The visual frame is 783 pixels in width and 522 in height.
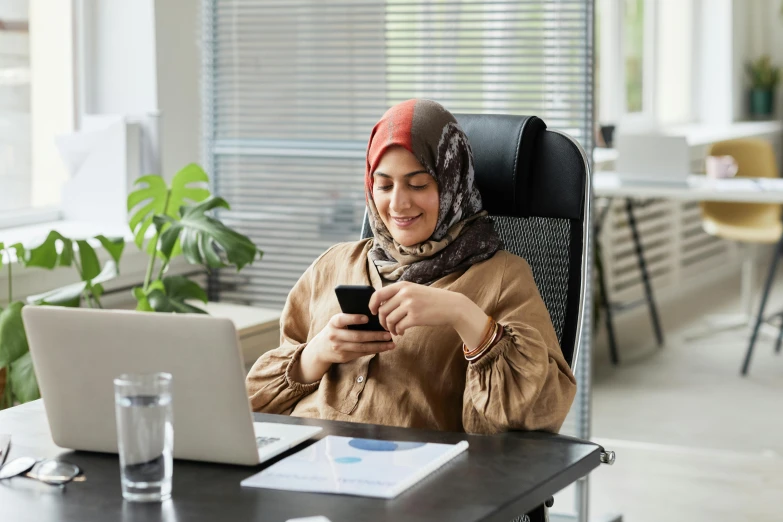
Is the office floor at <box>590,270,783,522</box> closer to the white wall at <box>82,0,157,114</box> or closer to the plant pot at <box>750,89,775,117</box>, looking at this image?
the white wall at <box>82,0,157,114</box>

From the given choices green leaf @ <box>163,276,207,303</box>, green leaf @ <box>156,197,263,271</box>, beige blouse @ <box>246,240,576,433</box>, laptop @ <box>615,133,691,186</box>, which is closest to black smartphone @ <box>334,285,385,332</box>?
beige blouse @ <box>246,240,576,433</box>

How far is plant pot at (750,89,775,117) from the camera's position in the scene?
24.7 feet

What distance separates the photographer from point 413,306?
155cm

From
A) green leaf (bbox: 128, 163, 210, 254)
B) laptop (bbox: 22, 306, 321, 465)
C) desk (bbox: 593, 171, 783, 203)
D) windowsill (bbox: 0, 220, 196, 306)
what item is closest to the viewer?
laptop (bbox: 22, 306, 321, 465)

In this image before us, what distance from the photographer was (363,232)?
2.10 metres

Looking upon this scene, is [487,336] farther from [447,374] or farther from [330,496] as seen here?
[330,496]

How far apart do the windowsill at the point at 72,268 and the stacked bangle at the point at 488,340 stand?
1534 millimetres

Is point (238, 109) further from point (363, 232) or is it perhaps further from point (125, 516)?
point (125, 516)

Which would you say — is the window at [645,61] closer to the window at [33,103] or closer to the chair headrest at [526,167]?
the window at [33,103]

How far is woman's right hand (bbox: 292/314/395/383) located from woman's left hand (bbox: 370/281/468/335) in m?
0.05

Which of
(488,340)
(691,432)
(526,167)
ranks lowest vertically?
(691,432)

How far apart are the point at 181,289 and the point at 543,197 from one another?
3.88ft

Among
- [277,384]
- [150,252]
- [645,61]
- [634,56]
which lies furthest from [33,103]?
[645,61]

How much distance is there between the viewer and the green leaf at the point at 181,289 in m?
2.78
